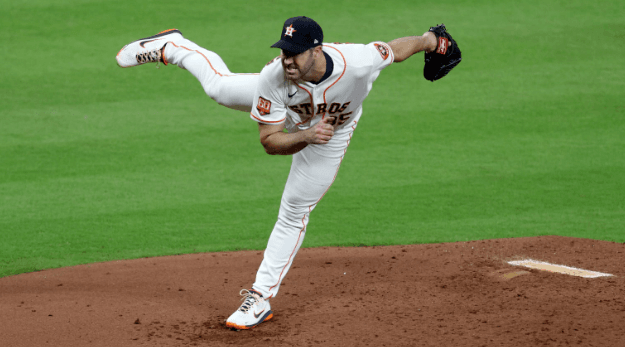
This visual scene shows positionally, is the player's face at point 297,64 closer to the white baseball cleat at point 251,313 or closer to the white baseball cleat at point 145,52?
the white baseball cleat at point 251,313

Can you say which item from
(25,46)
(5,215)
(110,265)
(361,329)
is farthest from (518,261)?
(25,46)

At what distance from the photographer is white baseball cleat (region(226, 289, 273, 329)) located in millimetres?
4645

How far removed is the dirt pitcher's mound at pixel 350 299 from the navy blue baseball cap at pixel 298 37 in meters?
1.69

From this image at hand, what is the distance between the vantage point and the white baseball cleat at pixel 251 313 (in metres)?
4.64

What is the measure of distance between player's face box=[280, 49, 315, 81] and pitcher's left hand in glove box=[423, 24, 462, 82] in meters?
1.21

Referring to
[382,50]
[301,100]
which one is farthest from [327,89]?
[382,50]

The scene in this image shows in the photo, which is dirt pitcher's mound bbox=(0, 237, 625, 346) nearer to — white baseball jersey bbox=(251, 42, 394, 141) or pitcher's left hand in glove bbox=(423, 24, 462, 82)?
white baseball jersey bbox=(251, 42, 394, 141)

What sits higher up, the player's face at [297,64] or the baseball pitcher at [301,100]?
the player's face at [297,64]

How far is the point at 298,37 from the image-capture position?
407 cm

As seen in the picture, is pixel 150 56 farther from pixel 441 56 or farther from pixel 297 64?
pixel 441 56

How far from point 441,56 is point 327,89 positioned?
1125 mm

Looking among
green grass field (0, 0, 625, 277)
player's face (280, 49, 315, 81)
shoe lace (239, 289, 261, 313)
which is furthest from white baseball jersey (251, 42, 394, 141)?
Answer: green grass field (0, 0, 625, 277)

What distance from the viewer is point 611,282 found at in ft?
16.7

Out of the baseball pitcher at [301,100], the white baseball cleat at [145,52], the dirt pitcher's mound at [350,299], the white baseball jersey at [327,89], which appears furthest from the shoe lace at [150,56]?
the dirt pitcher's mound at [350,299]
